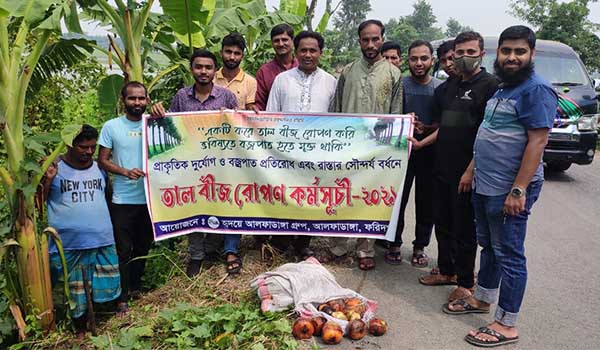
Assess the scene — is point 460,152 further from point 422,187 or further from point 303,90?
point 303,90

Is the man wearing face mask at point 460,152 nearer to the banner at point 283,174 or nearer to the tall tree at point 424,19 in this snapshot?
the banner at point 283,174

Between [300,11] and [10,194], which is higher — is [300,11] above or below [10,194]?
above

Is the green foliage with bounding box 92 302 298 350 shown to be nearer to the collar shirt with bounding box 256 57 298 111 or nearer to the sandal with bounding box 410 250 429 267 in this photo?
the sandal with bounding box 410 250 429 267

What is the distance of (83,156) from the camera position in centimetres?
368

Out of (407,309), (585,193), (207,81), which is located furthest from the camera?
(585,193)

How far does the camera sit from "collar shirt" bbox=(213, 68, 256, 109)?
4594mm

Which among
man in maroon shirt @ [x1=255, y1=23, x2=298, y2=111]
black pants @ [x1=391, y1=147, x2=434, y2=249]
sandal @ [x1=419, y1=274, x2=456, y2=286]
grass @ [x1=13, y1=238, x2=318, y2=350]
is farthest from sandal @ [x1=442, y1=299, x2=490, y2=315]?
man in maroon shirt @ [x1=255, y1=23, x2=298, y2=111]

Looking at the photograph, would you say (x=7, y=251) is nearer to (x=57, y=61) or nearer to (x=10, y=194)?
(x=10, y=194)

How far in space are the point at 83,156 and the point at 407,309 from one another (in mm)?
2639

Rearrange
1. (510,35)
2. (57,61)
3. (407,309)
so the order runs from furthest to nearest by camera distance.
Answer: (57,61), (407,309), (510,35)

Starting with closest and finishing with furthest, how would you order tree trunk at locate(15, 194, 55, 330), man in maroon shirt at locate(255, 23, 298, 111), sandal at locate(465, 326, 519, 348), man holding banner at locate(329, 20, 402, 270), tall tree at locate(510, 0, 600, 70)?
sandal at locate(465, 326, 519, 348), tree trunk at locate(15, 194, 55, 330), man holding banner at locate(329, 20, 402, 270), man in maroon shirt at locate(255, 23, 298, 111), tall tree at locate(510, 0, 600, 70)

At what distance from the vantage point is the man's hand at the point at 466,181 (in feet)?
11.9

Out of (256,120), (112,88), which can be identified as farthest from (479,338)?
(112,88)

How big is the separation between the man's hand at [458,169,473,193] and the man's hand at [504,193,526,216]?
522mm
